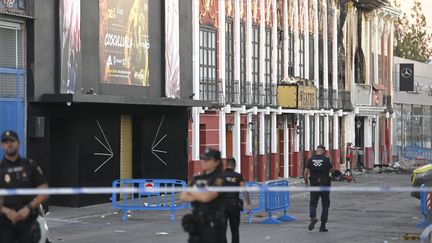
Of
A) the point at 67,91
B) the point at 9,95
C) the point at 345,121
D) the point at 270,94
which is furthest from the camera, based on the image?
the point at 345,121

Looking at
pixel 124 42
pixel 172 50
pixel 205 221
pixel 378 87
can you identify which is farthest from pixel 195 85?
pixel 378 87

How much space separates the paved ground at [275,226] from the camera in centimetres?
1748

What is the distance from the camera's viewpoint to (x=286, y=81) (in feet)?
124

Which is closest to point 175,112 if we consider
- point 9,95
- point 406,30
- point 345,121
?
Result: point 9,95

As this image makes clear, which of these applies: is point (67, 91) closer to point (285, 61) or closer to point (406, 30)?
point (285, 61)

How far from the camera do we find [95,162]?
24.9 m

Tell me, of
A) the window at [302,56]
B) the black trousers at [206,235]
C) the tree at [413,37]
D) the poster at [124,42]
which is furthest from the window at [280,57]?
the tree at [413,37]

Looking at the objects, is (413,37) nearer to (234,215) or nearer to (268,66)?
(268,66)

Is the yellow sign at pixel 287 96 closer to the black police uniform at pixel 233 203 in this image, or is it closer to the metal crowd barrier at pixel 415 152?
the metal crowd barrier at pixel 415 152

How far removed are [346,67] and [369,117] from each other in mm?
4976

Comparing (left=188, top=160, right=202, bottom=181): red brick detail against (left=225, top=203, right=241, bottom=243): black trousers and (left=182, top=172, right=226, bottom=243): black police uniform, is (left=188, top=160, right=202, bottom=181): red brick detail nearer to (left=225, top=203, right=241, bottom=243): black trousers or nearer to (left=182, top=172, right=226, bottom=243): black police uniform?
(left=225, top=203, right=241, bottom=243): black trousers

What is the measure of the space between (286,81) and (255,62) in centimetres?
226

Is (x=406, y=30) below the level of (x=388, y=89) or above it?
above

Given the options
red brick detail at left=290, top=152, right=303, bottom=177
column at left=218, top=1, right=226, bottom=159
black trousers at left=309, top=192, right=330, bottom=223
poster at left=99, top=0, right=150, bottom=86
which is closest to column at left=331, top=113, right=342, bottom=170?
red brick detail at left=290, top=152, right=303, bottom=177
